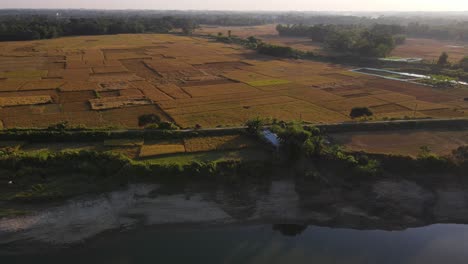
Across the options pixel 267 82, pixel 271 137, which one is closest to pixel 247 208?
pixel 271 137

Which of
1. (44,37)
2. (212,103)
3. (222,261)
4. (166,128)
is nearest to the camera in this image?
(222,261)

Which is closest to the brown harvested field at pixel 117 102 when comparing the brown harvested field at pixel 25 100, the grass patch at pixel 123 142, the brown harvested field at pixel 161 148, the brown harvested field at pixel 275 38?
the brown harvested field at pixel 25 100

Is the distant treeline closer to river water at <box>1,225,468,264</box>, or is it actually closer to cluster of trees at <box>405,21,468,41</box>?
cluster of trees at <box>405,21,468,41</box>

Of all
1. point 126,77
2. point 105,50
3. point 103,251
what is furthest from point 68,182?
point 105,50

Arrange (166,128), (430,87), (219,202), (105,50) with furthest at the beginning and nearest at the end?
(105,50), (430,87), (166,128), (219,202)

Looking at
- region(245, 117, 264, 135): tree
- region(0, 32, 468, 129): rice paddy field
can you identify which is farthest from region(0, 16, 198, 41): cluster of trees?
region(245, 117, 264, 135): tree

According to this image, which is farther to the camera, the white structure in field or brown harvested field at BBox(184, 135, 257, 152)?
brown harvested field at BBox(184, 135, 257, 152)

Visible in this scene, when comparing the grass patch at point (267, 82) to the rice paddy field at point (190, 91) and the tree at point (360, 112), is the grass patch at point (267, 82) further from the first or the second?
the tree at point (360, 112)

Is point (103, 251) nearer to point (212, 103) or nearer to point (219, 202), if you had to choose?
point (219, 202)
